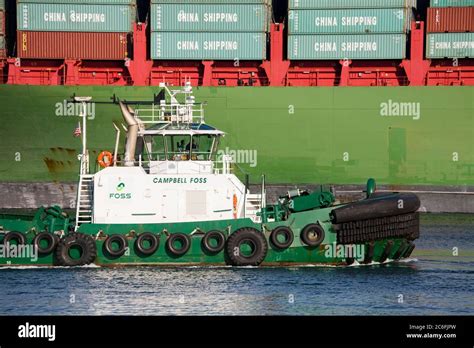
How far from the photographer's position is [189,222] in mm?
23109

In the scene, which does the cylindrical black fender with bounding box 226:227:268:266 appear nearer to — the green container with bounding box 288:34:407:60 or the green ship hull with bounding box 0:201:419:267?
the green ship hull with bounding box 0:201:419:267

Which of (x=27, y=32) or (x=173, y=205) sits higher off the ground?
(x=27, y=32)

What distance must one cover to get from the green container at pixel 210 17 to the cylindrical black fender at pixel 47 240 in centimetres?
1677

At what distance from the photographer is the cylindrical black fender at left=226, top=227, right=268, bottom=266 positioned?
22.9 metres

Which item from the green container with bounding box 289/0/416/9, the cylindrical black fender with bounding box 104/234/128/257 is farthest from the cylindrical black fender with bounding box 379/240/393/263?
the green container with bounding box 289/0/416/9

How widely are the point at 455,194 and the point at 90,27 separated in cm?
1505

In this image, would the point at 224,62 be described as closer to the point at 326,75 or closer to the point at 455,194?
the point at 326,75

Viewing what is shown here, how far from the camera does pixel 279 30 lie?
3906 centimetres

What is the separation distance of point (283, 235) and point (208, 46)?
54.9 feet

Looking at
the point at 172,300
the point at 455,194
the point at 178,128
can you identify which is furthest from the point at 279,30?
the point at 172,300

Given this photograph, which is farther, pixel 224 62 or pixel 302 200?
pixel 224 62

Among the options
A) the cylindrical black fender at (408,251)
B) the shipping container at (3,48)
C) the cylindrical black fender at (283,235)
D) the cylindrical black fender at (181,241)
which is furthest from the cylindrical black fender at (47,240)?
the shipping container at (3,48)

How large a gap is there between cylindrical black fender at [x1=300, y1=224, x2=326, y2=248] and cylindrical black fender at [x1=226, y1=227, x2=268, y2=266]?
0.93 metres

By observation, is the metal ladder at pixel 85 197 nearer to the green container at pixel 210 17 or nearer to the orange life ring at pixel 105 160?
the orange life ring at pixel 105 160
